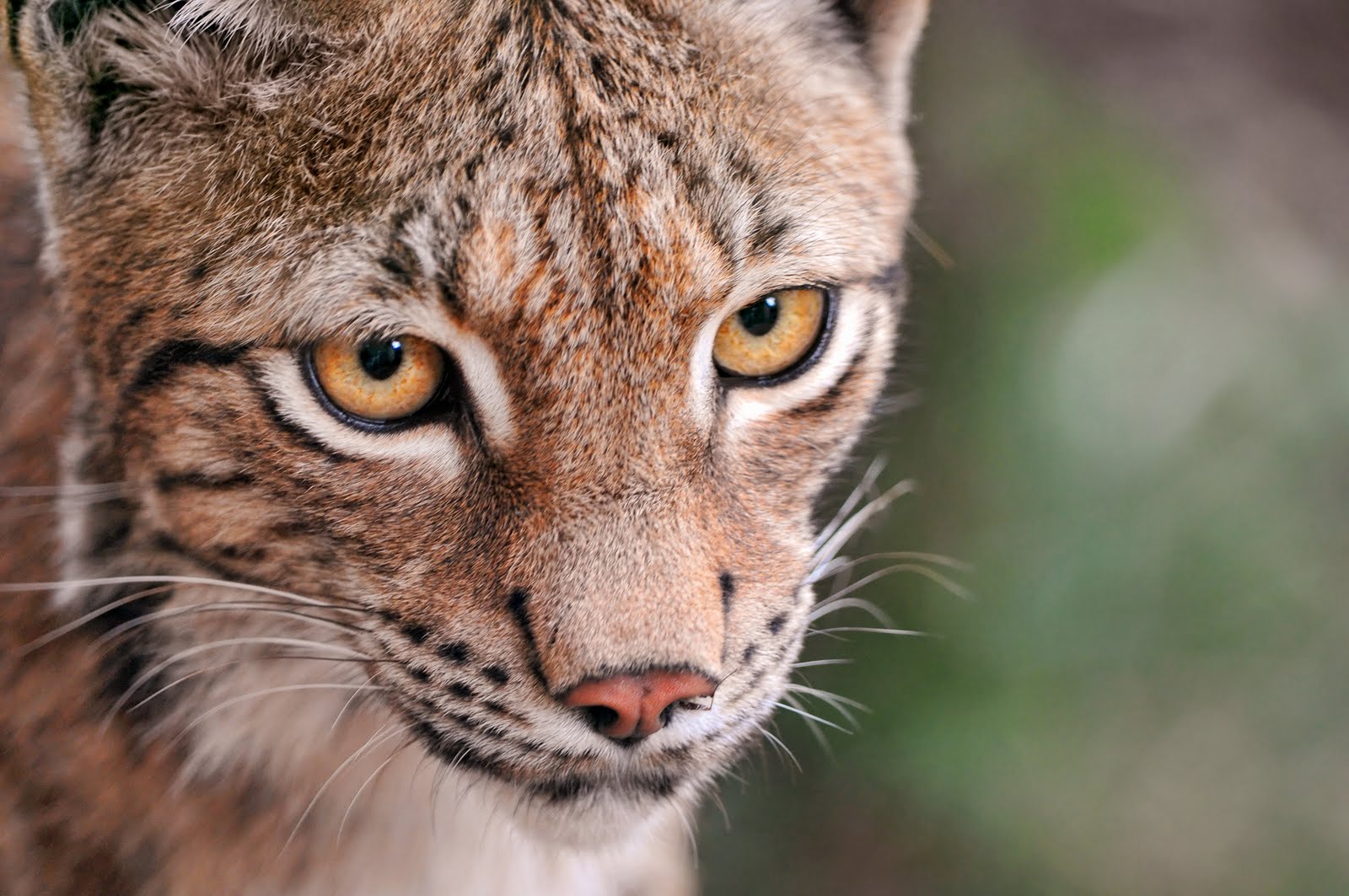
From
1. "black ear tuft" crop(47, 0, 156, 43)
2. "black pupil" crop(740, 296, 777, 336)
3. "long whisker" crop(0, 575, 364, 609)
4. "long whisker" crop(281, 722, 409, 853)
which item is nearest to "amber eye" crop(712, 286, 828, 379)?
"black pupil" crop(740, 296, 777, 336)

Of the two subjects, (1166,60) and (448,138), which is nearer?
(448,138)

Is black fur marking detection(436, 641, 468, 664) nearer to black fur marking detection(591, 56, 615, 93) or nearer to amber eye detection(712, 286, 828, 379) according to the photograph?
amber eye detection(712, 286, 828, 379)

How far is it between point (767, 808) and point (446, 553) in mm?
2115

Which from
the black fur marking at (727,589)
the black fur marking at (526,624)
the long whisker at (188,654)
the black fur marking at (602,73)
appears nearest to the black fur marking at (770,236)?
the black fur marking at (602,73)

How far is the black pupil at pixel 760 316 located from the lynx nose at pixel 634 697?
19.3 inches

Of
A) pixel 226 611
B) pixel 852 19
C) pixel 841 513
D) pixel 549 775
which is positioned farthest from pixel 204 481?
pixel 852 19

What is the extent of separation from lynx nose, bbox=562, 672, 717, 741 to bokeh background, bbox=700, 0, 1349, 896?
64.1 inches

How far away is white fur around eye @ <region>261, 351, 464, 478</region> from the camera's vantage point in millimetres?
1539

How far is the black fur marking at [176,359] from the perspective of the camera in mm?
1546

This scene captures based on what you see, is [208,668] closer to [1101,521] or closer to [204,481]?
[204,481]

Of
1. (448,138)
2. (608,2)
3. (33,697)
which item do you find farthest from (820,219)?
(33,697)

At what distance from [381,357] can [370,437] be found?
105 mm

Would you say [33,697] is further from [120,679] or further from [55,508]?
[55,508]

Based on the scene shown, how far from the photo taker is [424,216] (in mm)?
1424
